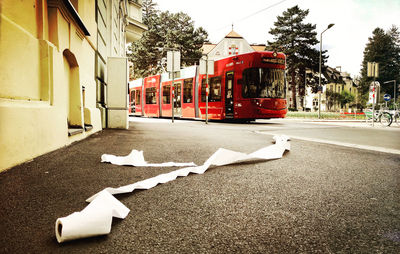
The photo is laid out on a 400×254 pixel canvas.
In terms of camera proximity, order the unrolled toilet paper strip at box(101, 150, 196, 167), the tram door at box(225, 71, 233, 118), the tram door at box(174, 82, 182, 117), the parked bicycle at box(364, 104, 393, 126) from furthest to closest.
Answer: the tram door at box(174, 82, 182, 117), the tram door at box(225, 71, 233, 118), the parked bicycle at box(364, 104, 393, 126), the unrolled toilet paper strip at box(101, 150, 196, 167)

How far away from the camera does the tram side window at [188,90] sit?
1624 cm

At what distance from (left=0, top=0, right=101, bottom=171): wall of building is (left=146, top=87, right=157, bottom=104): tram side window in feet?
48.7

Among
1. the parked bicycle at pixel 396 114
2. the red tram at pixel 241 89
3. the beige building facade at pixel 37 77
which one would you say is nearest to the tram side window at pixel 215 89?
the red tram at pixel 241 89

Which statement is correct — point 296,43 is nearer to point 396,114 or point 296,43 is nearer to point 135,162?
point 396,114

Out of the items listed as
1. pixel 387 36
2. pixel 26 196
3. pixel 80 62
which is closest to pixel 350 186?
pixel 26 196

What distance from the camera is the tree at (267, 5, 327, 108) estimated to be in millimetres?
50287

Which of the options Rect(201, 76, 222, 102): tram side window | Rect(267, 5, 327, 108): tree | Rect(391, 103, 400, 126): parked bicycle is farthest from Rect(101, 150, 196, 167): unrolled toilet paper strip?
Rect(267, 5, 327, 108): tree

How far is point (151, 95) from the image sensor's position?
67.3 feet

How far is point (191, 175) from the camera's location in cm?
273

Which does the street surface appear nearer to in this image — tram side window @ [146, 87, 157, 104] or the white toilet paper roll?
the white toilet paper roll

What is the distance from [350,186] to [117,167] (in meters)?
2.32

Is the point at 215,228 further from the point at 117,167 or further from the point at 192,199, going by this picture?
the point at 117,167

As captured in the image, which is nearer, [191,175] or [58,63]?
[191,175]

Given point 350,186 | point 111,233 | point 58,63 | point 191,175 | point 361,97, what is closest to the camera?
point 111,233
